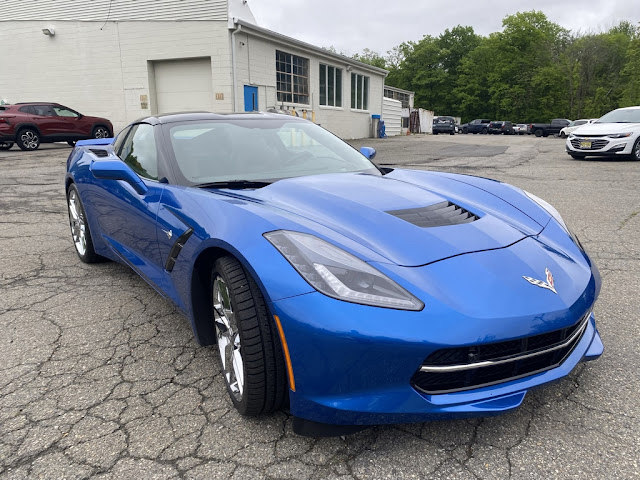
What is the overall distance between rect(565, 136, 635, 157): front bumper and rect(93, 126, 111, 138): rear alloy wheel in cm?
1555

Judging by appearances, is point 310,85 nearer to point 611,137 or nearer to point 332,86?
point 332,86

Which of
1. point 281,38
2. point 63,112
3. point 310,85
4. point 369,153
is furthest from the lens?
point 310,85

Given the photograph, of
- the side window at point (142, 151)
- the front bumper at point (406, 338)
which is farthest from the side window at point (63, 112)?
the front bumper at point (406, 338)

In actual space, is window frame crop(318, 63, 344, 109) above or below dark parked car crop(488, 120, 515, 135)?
above

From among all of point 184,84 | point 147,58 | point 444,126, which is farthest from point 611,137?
point 444,126

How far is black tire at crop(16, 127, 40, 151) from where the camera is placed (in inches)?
621

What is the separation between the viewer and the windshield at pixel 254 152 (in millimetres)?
2818

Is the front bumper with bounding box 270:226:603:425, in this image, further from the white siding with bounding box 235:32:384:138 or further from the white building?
the white siding with bounding box 235:32:384:138

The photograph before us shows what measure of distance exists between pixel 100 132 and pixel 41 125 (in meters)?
2.01

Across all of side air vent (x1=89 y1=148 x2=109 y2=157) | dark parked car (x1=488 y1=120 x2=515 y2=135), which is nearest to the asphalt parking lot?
side air vent (x1=89 y1=148 x2=109 y2=157)

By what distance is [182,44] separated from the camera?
16750 millimetres

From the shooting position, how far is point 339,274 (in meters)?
1.74

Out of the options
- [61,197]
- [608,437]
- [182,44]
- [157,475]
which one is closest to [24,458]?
[157,475]

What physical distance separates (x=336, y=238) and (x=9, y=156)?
50.9 ft
